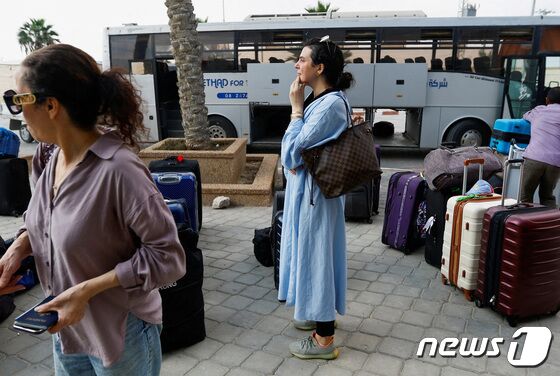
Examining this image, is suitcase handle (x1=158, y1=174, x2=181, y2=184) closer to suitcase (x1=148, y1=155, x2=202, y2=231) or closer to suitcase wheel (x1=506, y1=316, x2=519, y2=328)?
suitcase (x1=148, y1=155, x2=202, y2=231)

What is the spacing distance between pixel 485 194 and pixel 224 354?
2284 millimetres

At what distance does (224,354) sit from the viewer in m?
2.81

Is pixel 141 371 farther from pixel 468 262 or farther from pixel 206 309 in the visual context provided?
pixel 468 262

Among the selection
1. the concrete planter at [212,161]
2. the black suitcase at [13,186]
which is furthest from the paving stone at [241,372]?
the black suitcase at [13,186]

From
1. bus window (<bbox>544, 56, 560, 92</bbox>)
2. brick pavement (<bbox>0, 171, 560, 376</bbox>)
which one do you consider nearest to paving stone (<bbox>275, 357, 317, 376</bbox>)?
brick pavement (<bbox>0, 171, 560, 376</bbox>)

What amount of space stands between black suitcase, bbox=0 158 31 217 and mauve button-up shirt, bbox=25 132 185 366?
506 cm

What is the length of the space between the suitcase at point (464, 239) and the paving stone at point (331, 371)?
4.33 feet

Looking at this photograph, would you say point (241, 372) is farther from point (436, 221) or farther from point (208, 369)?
point (436, 221)

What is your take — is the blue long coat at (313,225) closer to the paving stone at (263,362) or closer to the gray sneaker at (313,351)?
the gray sneaker at (313,351)

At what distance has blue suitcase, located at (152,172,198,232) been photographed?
4723mm

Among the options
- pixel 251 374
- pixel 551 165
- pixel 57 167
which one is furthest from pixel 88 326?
pixel 551 165

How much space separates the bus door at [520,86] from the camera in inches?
382

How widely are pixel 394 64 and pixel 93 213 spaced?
991 cm

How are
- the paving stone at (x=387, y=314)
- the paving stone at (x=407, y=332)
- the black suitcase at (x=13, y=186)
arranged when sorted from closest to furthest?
the paving stone at (x=407, y=332), the paving stone at (x=387, y=314), the black suitcase at (x=13, y=186)
